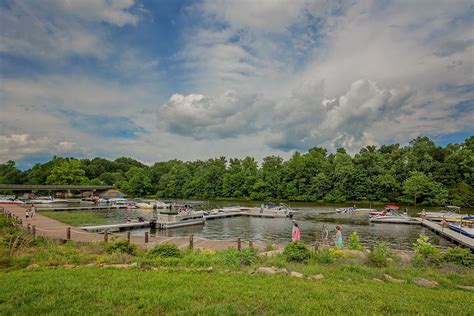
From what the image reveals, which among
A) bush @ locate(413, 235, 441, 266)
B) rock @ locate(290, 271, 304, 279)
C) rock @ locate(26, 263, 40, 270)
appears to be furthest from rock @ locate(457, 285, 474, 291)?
rock @ locate(26, 263, 40, 270)

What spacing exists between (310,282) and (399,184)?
72.4 m

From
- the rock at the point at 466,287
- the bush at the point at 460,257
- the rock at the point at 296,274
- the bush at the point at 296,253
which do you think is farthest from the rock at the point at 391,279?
the bush at the point at 460,257

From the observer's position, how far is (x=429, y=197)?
6594 centimetres

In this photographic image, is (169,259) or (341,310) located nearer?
(341,310)

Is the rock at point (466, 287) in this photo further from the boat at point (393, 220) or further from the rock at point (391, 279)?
the boat at point (393, 220)

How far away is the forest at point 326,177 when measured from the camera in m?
67.4

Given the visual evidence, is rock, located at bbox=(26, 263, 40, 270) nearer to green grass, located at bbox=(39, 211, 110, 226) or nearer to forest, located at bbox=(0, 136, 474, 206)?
green grass, located at bbox=(39, 211, 110, 226)

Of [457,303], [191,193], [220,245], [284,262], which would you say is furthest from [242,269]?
[191,193]

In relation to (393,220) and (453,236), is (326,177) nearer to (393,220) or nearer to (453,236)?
(393,220)

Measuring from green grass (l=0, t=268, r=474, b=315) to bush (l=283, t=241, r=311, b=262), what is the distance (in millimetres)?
3256

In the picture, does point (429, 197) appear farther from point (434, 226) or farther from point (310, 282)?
point (310, 282)

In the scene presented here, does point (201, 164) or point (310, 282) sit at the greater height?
point (201, 164)

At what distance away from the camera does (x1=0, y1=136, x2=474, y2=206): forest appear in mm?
67438

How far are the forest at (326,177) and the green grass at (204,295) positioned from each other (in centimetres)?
6663
